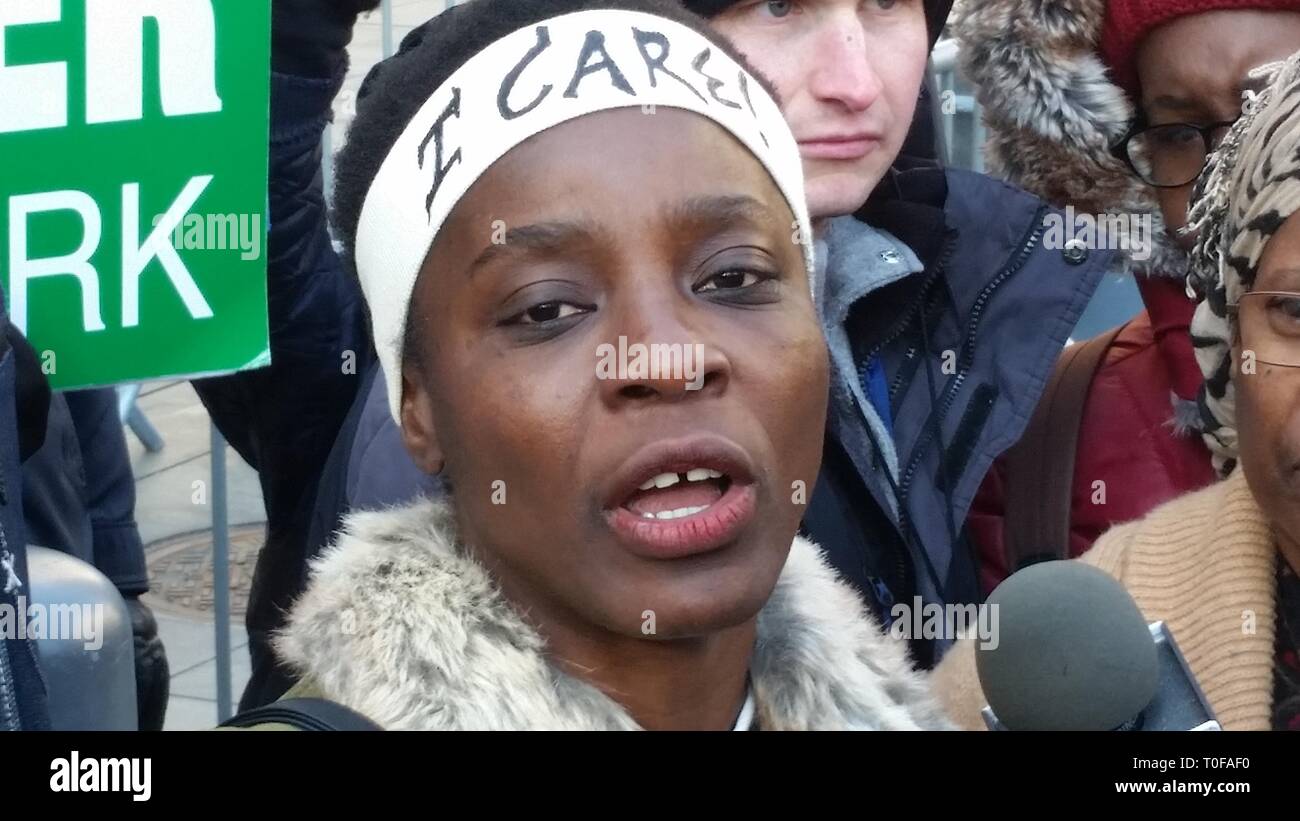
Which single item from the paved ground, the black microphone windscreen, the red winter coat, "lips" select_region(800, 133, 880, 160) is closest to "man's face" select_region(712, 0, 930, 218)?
"lips" select_region(800, 133, 880, 160)

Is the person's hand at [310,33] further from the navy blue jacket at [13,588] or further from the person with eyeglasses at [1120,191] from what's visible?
the person with eyeglasses at [1120,191]

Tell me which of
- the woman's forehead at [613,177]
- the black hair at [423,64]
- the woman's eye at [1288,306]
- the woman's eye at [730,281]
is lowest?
the woman's eye at [730,281]

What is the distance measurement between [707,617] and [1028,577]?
35 centimetres

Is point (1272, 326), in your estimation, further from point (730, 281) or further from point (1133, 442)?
point (730, 281)

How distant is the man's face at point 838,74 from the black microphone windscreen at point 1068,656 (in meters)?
1.29

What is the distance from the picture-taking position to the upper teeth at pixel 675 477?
1802 millimetres

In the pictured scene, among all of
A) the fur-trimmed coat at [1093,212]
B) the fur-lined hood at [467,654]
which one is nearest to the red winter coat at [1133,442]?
the fur-trimmed coat at [1093,212]

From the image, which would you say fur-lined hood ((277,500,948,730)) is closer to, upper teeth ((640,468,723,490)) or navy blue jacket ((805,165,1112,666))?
upper teeth ((640,468,723,490))

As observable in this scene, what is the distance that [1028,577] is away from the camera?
1710 mm

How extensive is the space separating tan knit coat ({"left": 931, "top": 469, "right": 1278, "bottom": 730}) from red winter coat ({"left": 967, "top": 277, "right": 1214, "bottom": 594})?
300mm

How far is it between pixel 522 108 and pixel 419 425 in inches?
16.5
